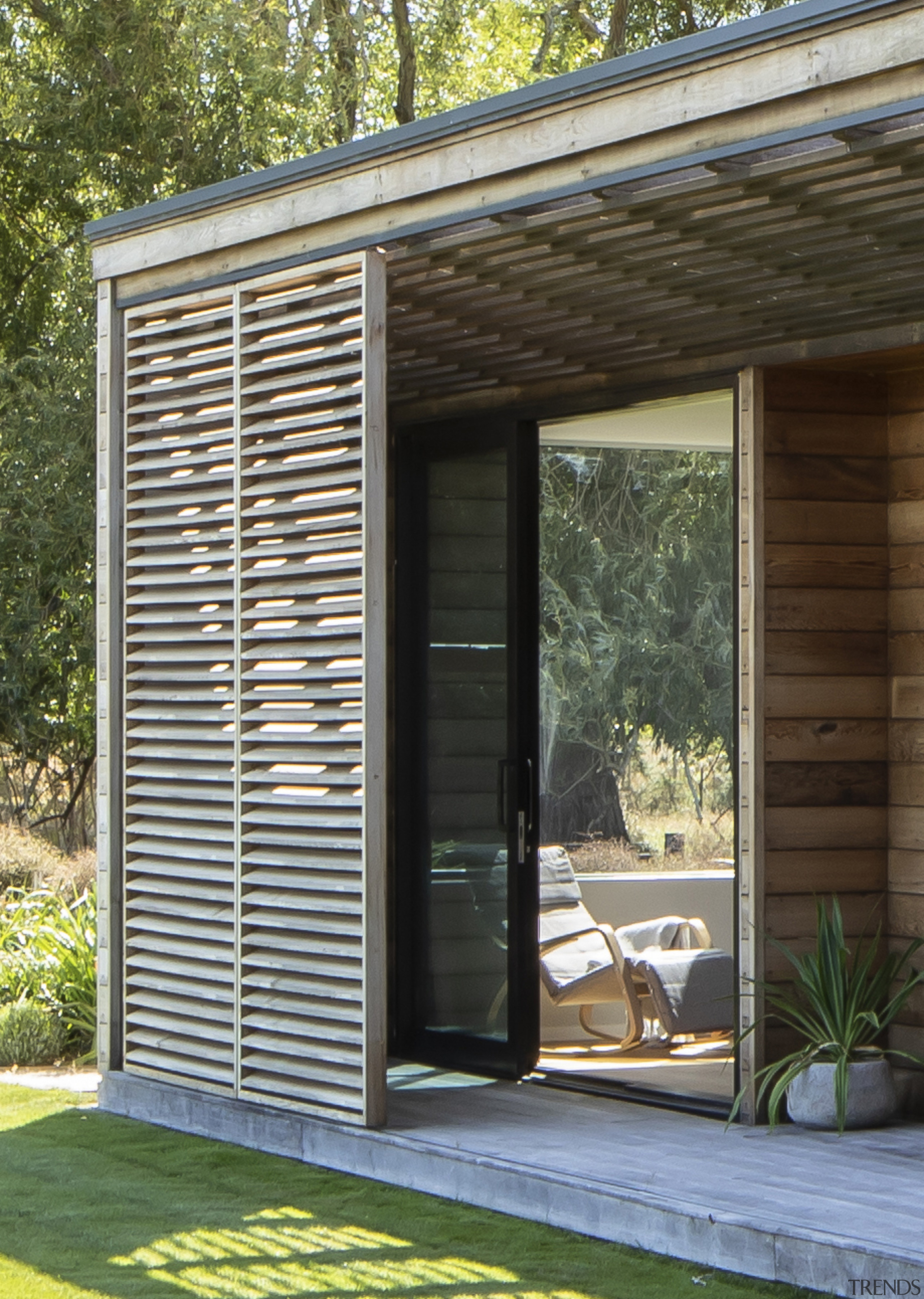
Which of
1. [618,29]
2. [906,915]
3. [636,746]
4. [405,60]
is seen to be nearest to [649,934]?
[636,746]

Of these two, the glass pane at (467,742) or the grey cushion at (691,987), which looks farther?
the glass pane at (467,742)

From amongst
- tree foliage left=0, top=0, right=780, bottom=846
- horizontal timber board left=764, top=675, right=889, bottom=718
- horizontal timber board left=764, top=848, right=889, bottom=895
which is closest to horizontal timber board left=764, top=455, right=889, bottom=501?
horizontal timber board left=764, top=675, right=889, bottom=718

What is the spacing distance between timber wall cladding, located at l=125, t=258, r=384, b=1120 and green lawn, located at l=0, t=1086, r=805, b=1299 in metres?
0.42

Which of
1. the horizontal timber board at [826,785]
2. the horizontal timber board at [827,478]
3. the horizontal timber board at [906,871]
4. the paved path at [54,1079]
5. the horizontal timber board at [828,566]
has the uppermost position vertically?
the horizontal timber board at [827,478]

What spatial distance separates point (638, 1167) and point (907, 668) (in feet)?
7.00

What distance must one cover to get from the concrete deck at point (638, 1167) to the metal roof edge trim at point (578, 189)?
108 inches

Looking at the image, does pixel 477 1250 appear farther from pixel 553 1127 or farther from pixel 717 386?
pixel 717 386

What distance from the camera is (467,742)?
24.0 ft

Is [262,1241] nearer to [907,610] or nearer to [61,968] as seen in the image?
[907,610]

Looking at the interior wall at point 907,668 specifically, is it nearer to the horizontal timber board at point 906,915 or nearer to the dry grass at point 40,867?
the horizontal timber board at point 906,915

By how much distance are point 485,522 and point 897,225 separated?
274cm

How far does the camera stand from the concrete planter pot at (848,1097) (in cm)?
581

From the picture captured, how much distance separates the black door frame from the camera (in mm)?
7051

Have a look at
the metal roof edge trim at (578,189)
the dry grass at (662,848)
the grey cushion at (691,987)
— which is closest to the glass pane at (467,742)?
the dry grass at (662,848)
